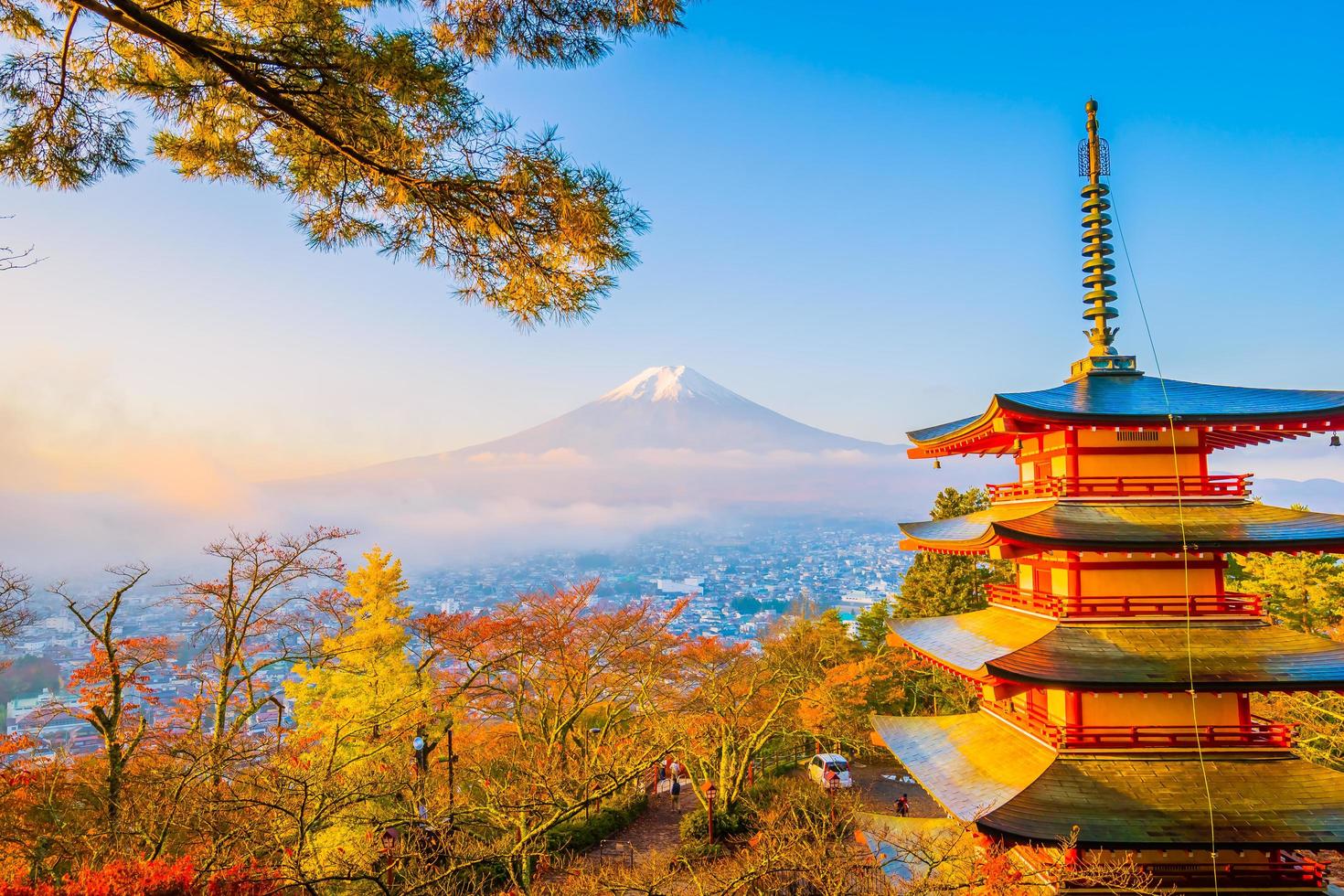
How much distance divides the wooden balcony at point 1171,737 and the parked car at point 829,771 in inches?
415

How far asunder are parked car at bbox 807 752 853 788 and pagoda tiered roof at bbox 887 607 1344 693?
35.8ft

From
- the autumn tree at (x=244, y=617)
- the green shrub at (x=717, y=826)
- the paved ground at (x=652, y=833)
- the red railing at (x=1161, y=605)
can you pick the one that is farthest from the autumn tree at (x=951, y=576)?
the autumn tree at (x=244, y=617)

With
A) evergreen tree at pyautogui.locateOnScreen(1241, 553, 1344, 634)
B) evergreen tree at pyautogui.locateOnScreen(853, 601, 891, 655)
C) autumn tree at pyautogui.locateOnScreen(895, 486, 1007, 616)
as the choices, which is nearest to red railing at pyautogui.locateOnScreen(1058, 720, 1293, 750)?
autumn tree at pyautogui.locateOnScreen(895, 486, 1007, 616)

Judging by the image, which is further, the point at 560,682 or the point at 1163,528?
the point at 560,682

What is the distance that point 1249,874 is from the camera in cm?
655

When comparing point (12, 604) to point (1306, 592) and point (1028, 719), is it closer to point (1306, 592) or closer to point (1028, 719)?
point (1028, 719)

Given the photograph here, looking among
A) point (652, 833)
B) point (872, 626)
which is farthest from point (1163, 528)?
point (872, 626)

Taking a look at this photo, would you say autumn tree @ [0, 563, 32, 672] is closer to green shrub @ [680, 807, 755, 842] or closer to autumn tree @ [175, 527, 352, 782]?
autumn tree @ [175, 527, 352, 782]

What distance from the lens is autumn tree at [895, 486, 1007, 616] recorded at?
71.8 feet

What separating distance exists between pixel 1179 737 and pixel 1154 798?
912 mm

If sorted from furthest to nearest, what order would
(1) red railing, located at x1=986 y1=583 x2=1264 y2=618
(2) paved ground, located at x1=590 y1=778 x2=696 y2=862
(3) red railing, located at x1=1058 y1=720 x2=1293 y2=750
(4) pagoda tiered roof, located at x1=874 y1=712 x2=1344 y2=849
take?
(2) paved ground, located at x1=590 y1=778 x2=696 y2=862 < (1) red railing, located at x1=986 y1=583 x2=1264 y2=618 < (3) red railing, located at x1=1058 y1=720 x2=1293 y2=750 < (4) pagoda tiered roof, located at x1=874 y1=712 x2=1344 y2=849

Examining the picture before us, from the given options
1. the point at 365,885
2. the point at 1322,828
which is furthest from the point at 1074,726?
the point at 365,885

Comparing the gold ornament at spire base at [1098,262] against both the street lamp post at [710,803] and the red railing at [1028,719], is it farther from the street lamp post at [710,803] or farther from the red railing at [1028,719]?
the street lamp post at [710,803]

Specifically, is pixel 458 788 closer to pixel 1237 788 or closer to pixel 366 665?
pixel 366 665
